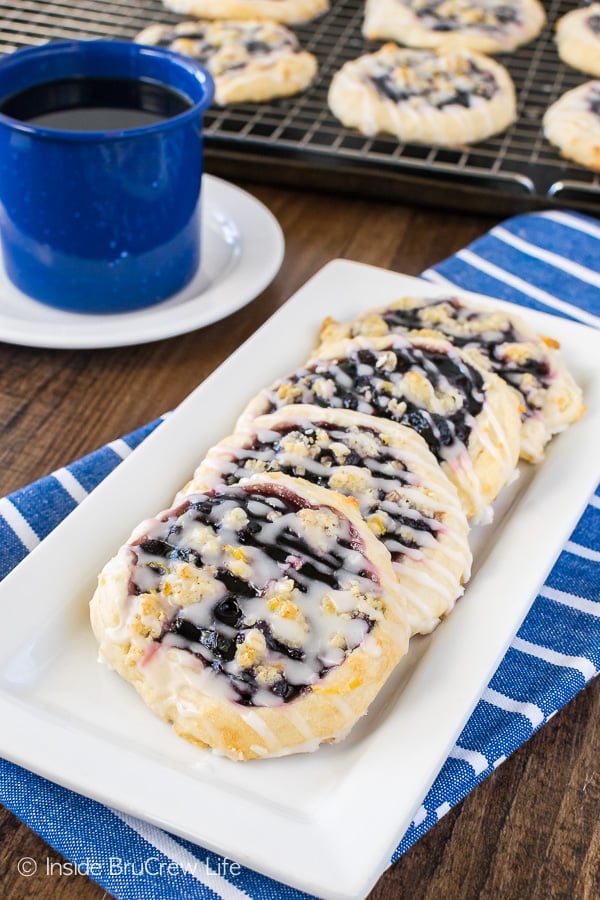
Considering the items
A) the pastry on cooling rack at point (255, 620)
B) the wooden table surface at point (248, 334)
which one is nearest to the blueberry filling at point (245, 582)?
the pastry on cooling rack at point (255, 620)

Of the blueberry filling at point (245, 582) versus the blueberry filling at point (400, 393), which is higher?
the blueberry filling at point (245, 582)

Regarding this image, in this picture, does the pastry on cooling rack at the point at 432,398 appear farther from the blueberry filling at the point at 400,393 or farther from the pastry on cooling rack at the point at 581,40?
the pastry on cooling rack at the point at 581,40

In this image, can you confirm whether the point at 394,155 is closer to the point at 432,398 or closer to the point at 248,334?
the point at 248,334

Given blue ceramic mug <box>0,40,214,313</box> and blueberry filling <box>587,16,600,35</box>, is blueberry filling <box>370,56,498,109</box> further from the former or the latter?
blue ceramic mug <box>0,40,214,313</box>

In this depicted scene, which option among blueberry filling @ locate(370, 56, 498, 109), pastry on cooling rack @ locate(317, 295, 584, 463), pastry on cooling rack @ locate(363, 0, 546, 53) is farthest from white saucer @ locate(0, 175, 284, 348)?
pastry on cooling rack @ locate(363, 0, 546, 53)

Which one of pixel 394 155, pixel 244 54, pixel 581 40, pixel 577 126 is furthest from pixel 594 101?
pixel 244 54

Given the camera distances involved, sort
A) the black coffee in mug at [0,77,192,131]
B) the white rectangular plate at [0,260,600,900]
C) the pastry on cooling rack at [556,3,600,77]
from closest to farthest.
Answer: the white rectangular plate at [0,260,600,900]
the black coffee in mug at [0,77,192,131]
the pastry on cooling rack at [556,3,600,77]
